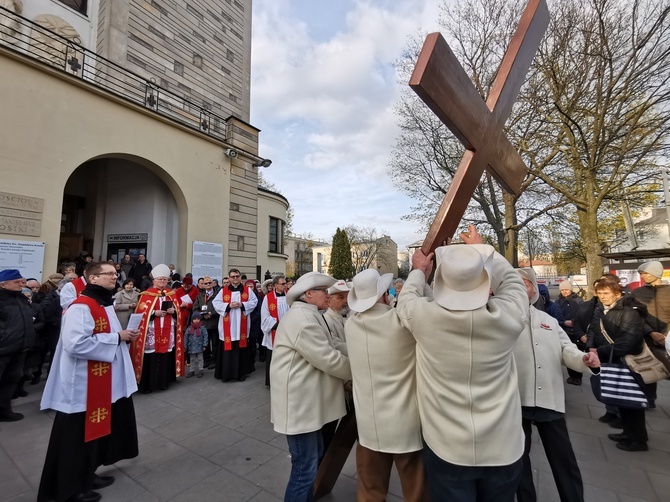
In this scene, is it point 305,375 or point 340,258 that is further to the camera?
point 340,258

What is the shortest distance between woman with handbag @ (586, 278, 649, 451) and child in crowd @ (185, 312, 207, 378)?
6354mm

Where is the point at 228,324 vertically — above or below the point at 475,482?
above

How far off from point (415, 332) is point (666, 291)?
522cm

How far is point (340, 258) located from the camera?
47.8 meters

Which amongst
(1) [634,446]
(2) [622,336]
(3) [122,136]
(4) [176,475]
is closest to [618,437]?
(1) [634,446]

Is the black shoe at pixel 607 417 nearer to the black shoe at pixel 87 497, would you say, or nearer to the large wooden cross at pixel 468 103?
the large wooden cross at pixel 468 103

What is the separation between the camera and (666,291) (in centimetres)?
479

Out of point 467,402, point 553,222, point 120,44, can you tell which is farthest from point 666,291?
point 120,44

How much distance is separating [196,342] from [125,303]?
61.8 inches

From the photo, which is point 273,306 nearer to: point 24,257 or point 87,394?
point 87,394

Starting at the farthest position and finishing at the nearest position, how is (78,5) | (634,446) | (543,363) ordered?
(78,5), (634,446), (543,363)

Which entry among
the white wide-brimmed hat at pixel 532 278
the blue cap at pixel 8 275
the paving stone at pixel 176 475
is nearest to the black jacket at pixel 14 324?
the blue cap at pixel 8 275

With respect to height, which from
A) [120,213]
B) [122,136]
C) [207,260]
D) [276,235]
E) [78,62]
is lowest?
[207,260]

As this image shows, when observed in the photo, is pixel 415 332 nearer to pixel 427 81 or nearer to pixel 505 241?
pixel 427 81
